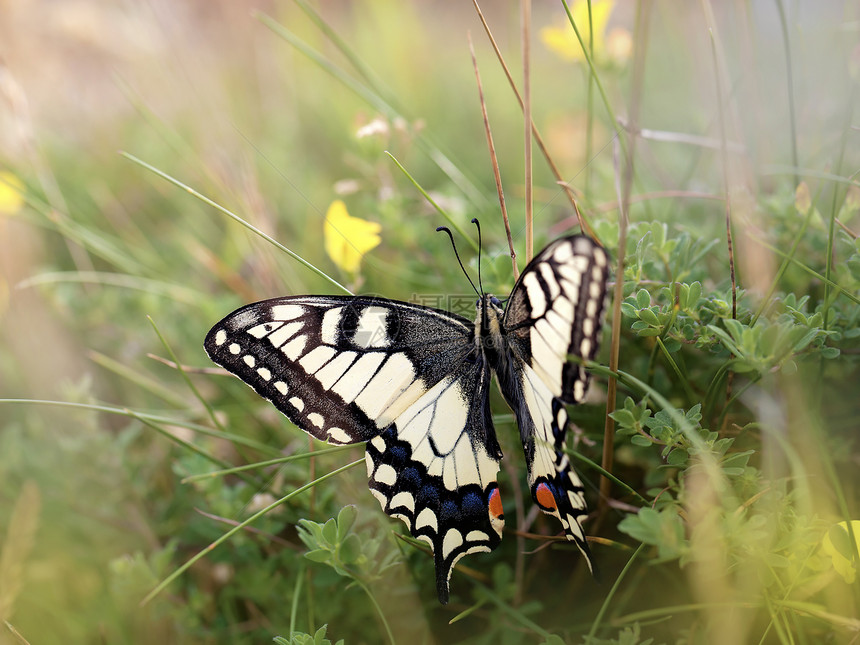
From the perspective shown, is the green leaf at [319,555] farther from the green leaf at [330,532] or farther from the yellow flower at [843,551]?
the yellow flower at [843,551]

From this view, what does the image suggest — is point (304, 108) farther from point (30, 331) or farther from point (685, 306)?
point (685, 306)

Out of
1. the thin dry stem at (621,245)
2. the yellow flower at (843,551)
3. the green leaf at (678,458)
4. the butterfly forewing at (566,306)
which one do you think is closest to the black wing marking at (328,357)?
the butterfly forewing at (566,306)

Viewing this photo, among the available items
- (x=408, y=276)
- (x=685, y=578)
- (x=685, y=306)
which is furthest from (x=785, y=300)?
(x=408, y=276)

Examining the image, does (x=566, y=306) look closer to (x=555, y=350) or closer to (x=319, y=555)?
(x=555, y=350)

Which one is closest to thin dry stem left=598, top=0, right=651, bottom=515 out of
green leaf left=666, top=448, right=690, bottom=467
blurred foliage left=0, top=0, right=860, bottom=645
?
blurred foliage left=0, top=0, right=860, bottom=645

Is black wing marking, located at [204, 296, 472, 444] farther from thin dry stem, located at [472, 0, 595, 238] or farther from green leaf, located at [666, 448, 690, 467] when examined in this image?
green leaf, located at [666, 448, 690, 467]

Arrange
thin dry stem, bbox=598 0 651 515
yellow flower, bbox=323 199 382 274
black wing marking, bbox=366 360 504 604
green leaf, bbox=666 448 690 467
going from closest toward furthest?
thin dry stem, bbox=598 0 651 515
green leaf, bbox=666 448 690 467
black wing marking, bbox=366 360 504 604
yellow flower, bbox=323 199 382 274

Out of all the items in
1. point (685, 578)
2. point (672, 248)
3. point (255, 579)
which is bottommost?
point (255, 579)

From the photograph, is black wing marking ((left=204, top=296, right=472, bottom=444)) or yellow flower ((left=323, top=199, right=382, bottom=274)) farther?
yellow flower ((left=323, top=199, right=382, bottom=274))
